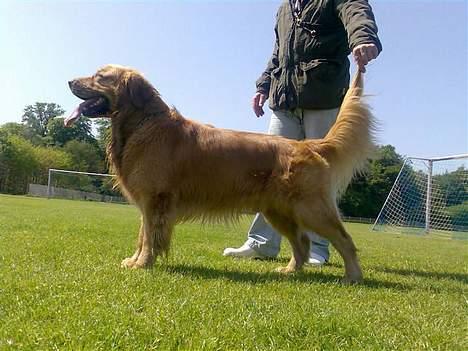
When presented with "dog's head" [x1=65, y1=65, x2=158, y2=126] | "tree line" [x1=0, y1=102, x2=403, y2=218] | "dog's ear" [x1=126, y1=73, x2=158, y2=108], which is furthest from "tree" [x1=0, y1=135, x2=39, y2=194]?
"dog's ear" [x1=126, y1=73, x2=158, y2=108]

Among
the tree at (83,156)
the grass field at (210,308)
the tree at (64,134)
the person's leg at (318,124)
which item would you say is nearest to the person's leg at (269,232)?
the person's leg at (318,124)

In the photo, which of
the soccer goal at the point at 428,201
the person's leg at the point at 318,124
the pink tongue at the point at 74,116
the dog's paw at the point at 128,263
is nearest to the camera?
the dog's paw at the point at 128,263

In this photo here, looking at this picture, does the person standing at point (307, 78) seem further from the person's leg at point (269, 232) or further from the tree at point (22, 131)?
the tree at point (22, 131)

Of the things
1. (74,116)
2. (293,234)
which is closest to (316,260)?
(293,234)

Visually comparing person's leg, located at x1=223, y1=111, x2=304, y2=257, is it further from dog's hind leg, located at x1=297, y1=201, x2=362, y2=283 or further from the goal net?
the goal net

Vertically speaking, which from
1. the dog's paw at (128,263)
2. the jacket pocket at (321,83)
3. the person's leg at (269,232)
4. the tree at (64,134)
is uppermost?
the tree at (64,134)

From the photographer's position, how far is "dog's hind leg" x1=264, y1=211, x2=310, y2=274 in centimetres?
487

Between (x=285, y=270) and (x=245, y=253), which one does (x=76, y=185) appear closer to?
(x=245, y=253)

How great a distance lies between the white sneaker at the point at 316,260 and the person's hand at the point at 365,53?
223 cm

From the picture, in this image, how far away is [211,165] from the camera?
4.50m

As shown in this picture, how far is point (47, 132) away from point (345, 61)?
7970 centimetres

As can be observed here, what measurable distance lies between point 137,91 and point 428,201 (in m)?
21.4

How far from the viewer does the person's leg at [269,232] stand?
575 centimetres

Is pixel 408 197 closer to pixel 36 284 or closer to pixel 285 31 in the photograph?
pixel 285 31
